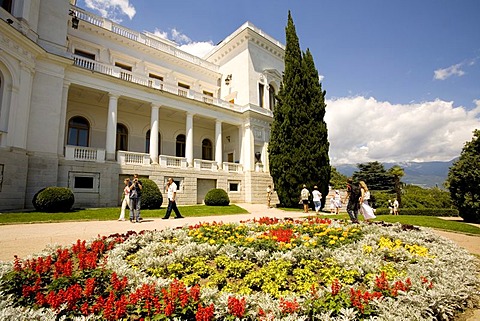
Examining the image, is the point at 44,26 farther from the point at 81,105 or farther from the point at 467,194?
the point at 467,194

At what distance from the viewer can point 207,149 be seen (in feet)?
96.5

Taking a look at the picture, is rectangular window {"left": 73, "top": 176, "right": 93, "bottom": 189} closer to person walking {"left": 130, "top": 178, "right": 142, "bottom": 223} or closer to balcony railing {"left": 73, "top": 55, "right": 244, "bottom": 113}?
person walking {"left": 130, "top": 178, "right": 142, "bottom": 223}

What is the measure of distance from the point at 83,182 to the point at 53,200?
414 cm

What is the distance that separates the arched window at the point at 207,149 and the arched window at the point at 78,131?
11950 mm

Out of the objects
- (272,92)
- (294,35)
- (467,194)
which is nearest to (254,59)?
(272,92)

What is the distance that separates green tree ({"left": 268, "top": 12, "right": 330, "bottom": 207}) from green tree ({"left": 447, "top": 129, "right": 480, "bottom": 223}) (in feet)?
26.5

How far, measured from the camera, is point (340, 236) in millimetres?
6453

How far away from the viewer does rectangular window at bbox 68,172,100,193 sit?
16172 mm

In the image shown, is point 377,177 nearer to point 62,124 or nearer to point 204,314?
point 62,124

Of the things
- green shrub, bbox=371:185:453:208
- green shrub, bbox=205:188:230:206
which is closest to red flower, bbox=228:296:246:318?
green shrub, bbox=205:188:230:206

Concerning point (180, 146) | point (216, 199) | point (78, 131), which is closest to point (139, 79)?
point (78, 131)

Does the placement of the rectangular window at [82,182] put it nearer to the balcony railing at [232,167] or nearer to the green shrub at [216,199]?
the green shrub at [216,199]

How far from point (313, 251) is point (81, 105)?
2347 centimetres

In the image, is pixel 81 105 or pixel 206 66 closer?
pixel 81 105
